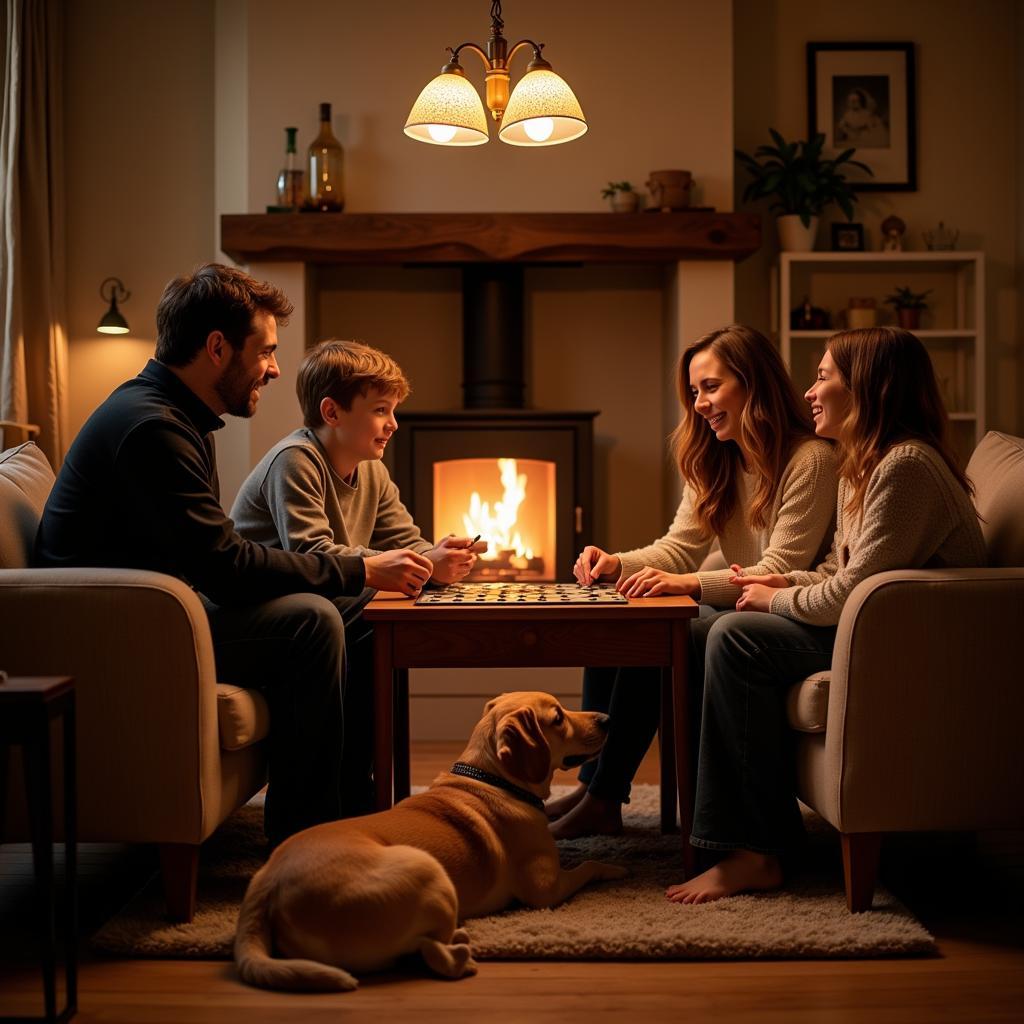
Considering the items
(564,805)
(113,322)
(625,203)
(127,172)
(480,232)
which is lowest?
(564,805)

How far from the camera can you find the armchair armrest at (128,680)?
1.92 meters

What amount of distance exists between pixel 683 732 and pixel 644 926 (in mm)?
362

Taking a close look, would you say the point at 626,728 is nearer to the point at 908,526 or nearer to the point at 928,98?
the point at 908,526

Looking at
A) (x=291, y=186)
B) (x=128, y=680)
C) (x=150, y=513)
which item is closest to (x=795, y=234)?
(x=291, y=186)

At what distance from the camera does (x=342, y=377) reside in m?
2.56

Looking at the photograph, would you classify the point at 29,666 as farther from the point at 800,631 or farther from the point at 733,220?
the point at 733,220

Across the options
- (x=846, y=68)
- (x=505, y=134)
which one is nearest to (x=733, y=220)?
(x=846, y=68)

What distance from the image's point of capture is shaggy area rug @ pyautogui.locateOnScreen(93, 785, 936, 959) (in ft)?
6.10

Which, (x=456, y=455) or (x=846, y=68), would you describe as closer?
(x=456, y=455)

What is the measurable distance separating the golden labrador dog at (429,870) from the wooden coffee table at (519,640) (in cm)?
10

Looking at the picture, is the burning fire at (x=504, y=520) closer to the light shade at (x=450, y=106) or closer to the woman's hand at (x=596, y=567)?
the woman's hand at (x=596, y=567)

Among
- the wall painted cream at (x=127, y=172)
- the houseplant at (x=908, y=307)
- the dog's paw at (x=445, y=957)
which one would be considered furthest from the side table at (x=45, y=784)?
the houseplant at (x=908, y=307)

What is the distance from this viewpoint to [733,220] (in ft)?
13.1

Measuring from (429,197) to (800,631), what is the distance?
2543 millimetres
